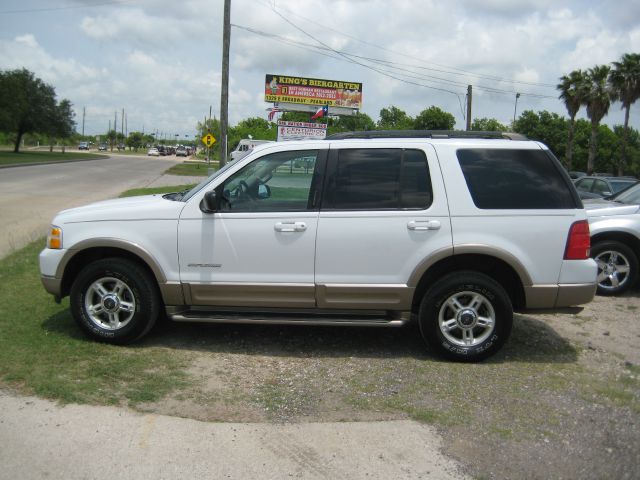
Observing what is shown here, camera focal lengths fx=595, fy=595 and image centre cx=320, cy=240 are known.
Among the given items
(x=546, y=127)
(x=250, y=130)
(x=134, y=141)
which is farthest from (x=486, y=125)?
(x=134, y=141)

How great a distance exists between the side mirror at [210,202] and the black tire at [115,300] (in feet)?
2.67

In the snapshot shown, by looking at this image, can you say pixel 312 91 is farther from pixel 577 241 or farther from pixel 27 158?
pixel 577 241

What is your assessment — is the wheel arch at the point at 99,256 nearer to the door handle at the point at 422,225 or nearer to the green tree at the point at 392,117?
the door handle at the point at 422,225

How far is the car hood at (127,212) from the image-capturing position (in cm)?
515

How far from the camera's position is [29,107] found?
5153 cm

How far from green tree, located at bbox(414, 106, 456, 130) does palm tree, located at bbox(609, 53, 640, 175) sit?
21986 mm

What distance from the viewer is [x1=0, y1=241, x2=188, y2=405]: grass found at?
168 inches

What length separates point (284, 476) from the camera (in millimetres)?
3295

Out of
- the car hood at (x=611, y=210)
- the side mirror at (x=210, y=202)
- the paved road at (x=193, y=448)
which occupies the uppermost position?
the car hood at (x=611, y=210)

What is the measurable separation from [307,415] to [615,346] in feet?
11.2

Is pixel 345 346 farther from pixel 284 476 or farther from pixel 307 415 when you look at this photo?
pixel 284 476

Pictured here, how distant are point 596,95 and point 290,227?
43.8 m

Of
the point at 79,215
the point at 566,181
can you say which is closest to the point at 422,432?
the point at 566,181


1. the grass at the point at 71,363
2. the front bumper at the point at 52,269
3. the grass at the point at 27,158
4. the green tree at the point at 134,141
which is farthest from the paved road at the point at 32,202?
the green tree at the point at 134,141
